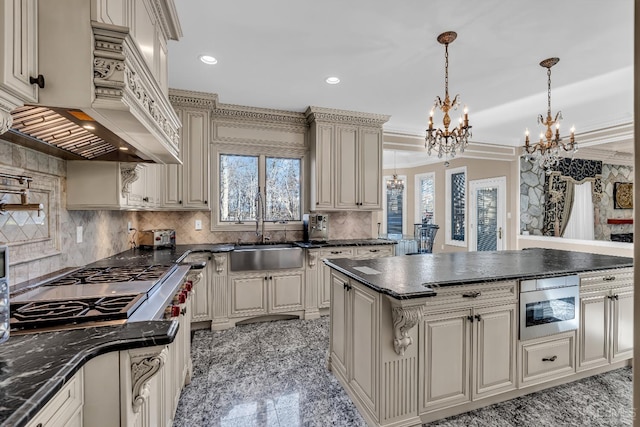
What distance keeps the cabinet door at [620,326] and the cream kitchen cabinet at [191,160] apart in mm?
4082

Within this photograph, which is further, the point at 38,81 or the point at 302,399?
the point at 302,399

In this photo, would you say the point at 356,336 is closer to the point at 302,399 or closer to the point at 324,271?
the point at 302,399

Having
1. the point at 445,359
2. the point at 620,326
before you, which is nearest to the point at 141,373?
the point at 445,359

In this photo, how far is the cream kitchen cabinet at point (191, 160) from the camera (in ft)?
11.5

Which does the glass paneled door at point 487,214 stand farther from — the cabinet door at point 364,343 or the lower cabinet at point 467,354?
the cabinet door at point 364,343

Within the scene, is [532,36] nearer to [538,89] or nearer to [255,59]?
[538,89]

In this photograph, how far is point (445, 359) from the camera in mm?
1865

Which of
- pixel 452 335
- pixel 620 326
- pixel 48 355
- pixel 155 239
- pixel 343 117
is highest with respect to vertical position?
pixel 343 117

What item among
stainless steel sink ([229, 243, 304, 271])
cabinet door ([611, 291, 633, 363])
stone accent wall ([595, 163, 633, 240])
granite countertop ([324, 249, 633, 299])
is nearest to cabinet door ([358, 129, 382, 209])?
stainless steel sink ([229, 243, 304, 271])

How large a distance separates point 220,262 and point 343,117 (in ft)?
8.28

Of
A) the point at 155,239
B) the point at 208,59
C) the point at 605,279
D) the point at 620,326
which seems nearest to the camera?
the point at 605,279

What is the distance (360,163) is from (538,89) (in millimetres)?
2241

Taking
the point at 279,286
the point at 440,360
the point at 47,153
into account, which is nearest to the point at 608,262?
the point at 440,360

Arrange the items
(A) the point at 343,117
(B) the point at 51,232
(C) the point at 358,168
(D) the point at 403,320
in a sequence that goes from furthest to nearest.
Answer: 1. (C) the point at 358,168
2. (A) the point at 343,117
3. (B) the point at 51,232
4. (D) the point at 403,320
